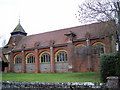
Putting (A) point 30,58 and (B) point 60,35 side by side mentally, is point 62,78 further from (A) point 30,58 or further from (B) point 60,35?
(A) point 30,58

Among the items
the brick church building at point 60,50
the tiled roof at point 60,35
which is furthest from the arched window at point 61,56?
the tiled roof at point 60,35

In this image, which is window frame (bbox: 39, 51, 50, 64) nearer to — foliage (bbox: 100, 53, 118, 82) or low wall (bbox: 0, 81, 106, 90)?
low wall (bbox: 0, 81, 106, 90)

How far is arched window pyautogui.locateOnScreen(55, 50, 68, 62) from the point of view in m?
27.9

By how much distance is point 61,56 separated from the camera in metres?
28.3

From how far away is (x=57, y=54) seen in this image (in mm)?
29016

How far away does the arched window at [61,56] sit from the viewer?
2790 centimetres

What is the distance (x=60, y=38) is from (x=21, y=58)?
12.4 m

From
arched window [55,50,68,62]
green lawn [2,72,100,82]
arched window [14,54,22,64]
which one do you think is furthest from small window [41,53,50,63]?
green lawn [2,72,100,82]

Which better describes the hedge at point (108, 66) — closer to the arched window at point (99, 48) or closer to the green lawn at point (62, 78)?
the green lawn at point (62, 78)

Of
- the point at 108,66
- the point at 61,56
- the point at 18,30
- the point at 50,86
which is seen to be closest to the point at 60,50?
the point at 61,56

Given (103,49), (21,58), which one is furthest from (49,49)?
(103,49)

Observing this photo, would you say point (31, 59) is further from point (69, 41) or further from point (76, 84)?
point (76, 84)

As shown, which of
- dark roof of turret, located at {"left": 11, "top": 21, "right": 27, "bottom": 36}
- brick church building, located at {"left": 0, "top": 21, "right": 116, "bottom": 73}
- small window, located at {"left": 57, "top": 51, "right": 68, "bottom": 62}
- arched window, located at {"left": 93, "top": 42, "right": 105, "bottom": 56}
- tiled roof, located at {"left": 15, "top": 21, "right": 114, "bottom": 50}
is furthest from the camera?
dark roof of turret, located at {"left": 11, "top": 21, "right": 27, "bottom": 36}

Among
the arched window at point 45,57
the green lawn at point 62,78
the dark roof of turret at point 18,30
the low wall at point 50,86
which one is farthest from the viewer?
the dark roof of turret at point 18,30
